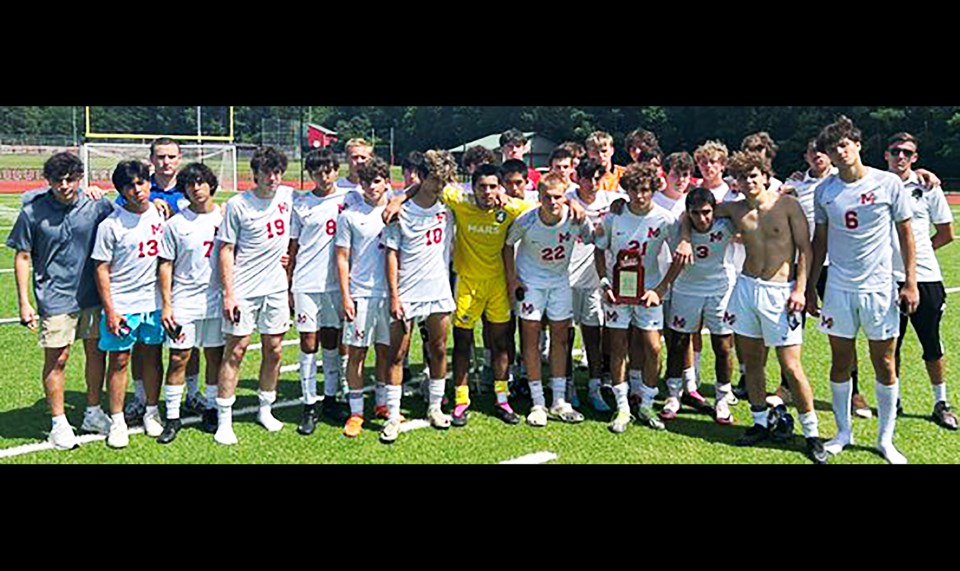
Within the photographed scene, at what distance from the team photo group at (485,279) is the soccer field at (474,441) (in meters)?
0.11

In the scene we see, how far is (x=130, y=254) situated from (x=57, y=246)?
1.47 feet

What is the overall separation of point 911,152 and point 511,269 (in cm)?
309

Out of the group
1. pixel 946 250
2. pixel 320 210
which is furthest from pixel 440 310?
pixel 946 250

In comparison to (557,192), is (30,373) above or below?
below

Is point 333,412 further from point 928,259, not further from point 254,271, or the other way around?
point 928,259

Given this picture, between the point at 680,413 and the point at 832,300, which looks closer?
the point at 832,300

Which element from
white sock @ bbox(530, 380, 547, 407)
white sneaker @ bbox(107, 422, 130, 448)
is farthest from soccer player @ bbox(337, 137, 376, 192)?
white sneaker @ bbox(107, 422, 130, 448)

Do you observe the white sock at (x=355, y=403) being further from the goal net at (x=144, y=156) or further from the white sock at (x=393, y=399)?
the goal net at (x=144, y=156)

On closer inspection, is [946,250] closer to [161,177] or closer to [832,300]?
[832,300]

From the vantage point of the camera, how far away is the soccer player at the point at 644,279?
18.9 feet

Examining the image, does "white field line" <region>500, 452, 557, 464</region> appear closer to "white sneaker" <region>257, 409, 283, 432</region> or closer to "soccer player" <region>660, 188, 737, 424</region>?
"soccer player" <region>660, 188, 737, 424</region>

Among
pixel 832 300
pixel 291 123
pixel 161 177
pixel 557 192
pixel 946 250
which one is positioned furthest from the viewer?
pixel 291 123

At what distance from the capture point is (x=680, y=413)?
6.29 m

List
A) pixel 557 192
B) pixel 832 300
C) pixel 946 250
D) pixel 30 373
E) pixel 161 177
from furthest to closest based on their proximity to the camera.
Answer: pixel 946 250 → pixel 30 373 → pixel 161 177 → pixel 557 192 → pixel 832 300
